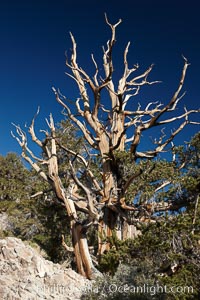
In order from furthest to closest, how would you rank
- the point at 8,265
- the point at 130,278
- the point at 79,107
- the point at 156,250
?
the point at 79,107 → the point at 156,250 → the point at 8,265 → the point at 130,278

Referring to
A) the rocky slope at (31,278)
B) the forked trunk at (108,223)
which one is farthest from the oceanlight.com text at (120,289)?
the forked trunk at (108,223)

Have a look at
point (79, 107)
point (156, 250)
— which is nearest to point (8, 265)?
point (156, 250)

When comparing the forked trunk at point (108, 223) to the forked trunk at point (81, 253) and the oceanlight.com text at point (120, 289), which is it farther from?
the oceanlight.com text at point (120, 289)

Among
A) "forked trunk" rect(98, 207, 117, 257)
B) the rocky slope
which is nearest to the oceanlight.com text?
the rocky slope

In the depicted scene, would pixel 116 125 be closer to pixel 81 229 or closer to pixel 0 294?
pixel 81 229

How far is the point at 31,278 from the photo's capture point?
454 centimetres

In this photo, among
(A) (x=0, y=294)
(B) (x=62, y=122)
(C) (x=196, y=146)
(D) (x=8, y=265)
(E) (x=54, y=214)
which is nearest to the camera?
(A) (x=0, y=294)

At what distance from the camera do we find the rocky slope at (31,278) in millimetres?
4234

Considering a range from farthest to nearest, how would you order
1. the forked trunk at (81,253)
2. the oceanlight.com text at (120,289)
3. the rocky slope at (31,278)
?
1. the forked trunk at (81,253)
2. the rocky slope at (31,278)
3. the oceanlight.com text at (120,289)

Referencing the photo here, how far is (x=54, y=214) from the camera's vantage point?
31.1 ft

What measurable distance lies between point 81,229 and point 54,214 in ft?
7.07

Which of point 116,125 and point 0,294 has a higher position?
point 116,125

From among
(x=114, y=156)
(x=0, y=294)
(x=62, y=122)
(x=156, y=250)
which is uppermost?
(x=62, y=122)

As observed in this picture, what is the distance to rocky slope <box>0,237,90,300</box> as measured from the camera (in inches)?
167
